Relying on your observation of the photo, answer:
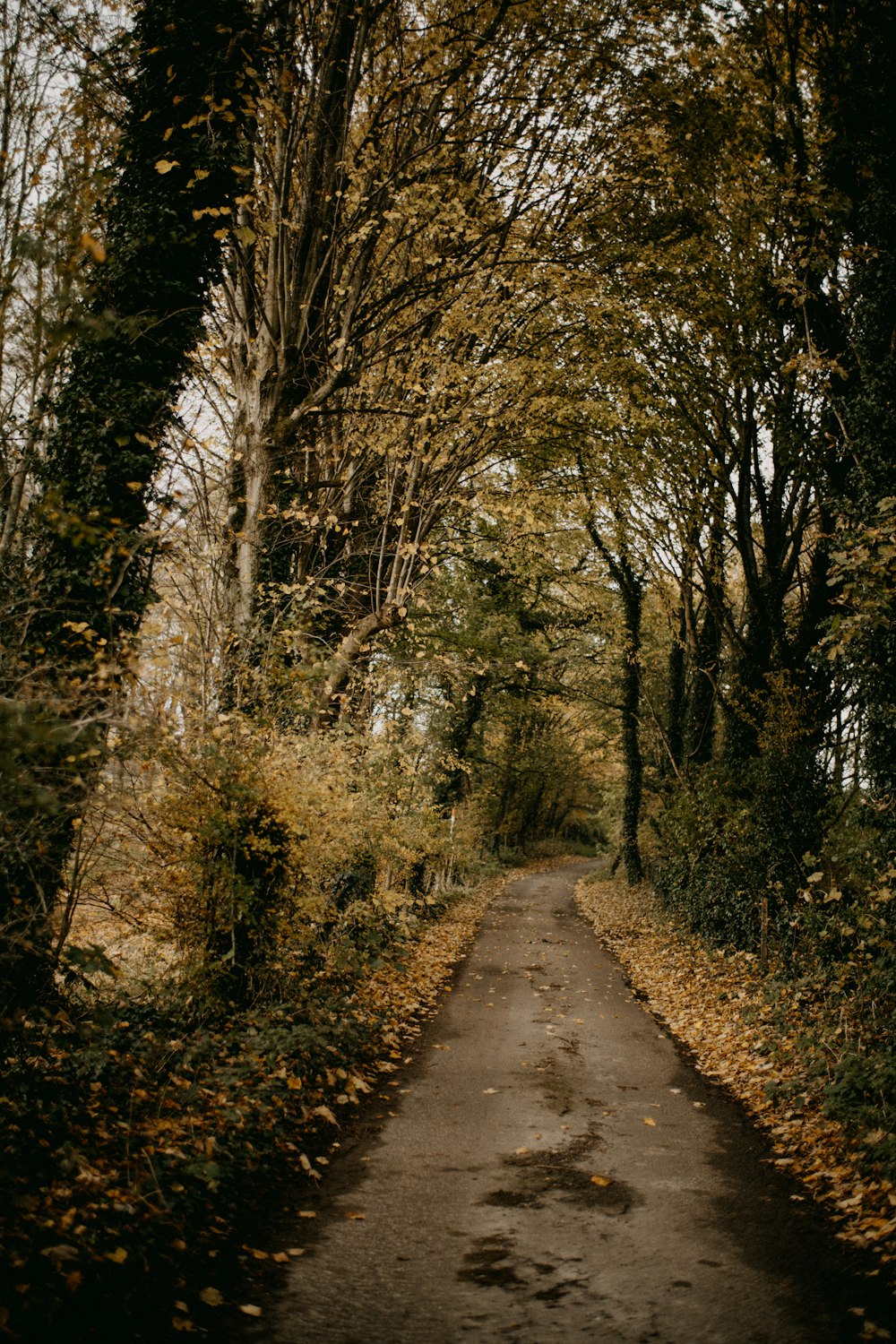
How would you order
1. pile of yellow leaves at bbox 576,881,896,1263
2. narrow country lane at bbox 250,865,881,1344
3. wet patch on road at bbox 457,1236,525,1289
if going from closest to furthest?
1. narrow country lane at bbox 250,865,881,1344
2. wet patch on road at bbox 457,1236,525,1289
3. pile of yellow leaves at bbox 576,881,896,1263

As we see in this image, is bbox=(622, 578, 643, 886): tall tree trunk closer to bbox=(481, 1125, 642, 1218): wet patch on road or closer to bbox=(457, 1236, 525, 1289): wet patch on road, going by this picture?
bbox=(481, 1125, 642, 1218): wet patch on road

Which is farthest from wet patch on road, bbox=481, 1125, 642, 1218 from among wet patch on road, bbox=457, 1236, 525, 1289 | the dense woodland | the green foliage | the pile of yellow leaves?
the green foliage

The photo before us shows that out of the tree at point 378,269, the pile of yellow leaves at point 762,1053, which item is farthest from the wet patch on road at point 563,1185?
the tree at point 378,269

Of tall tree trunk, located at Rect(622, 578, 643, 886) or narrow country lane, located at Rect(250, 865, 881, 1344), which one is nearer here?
narrow country lane, located at Rect(250, 865, 881, 1344)

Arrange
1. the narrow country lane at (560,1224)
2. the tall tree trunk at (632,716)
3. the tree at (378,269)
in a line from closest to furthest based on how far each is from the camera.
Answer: the narrow country lane at (560,1224)
the tree at (378,269)
the tall tree trunk at (632,716)

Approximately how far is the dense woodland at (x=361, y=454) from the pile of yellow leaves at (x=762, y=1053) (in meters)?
0.37

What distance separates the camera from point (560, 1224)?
4.61 metres

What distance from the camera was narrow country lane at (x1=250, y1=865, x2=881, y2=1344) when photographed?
366 cm

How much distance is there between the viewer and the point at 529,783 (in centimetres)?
3891

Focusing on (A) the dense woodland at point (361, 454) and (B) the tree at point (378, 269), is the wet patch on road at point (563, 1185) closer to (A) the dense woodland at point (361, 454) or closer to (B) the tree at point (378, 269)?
(A) the dense woodland at point (361, 454)

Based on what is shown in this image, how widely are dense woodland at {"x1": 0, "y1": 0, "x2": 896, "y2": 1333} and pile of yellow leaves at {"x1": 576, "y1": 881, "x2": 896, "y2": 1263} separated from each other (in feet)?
1.23

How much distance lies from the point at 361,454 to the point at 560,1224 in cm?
1158

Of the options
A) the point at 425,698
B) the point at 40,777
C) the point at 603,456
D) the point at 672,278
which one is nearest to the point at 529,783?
the point at 425,698

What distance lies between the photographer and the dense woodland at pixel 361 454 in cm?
527
